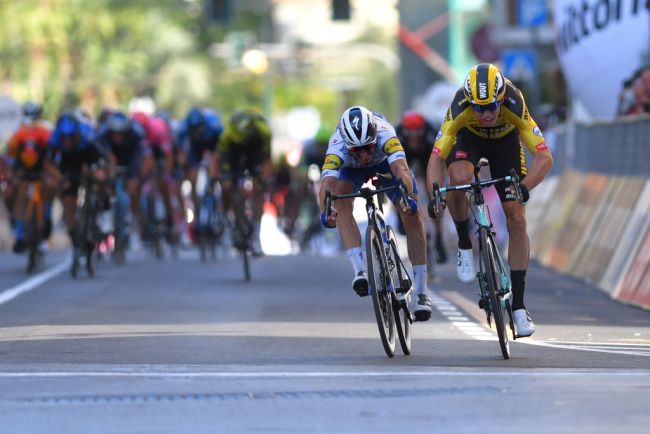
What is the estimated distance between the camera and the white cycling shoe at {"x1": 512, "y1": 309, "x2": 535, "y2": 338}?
39.2ft

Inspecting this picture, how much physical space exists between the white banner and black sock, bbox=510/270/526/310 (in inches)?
461

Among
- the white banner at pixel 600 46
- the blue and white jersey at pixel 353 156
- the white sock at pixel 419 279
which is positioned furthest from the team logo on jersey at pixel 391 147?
the white banner at pixel 600 46

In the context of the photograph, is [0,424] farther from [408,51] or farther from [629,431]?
[408,51]

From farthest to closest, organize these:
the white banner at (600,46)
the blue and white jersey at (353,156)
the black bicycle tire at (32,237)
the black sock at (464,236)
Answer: the white banner at (600,46), the black bicycle tire at (32,237), the black sock at (464,236), the blue and white jersey at (353,156)

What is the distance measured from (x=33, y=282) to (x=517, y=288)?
28.1 feet

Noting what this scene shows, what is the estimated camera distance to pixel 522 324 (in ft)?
39.2

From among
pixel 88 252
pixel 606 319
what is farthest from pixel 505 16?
pixel 606 319

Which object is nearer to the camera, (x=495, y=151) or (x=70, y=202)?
(x=495, y=151)

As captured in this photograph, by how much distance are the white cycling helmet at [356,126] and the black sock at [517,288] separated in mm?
1297

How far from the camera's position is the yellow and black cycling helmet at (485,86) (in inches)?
459

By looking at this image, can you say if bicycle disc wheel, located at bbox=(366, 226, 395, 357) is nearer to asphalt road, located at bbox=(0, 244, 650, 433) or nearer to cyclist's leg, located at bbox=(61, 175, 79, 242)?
asphalt road, located at bbox=(0, 244, 650, 433)

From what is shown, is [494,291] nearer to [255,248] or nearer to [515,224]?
[515,224]

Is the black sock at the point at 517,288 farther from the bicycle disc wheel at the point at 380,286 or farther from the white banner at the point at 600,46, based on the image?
the white banner at the point at 600,46

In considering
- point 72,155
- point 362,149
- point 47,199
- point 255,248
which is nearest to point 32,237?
point 47,199
